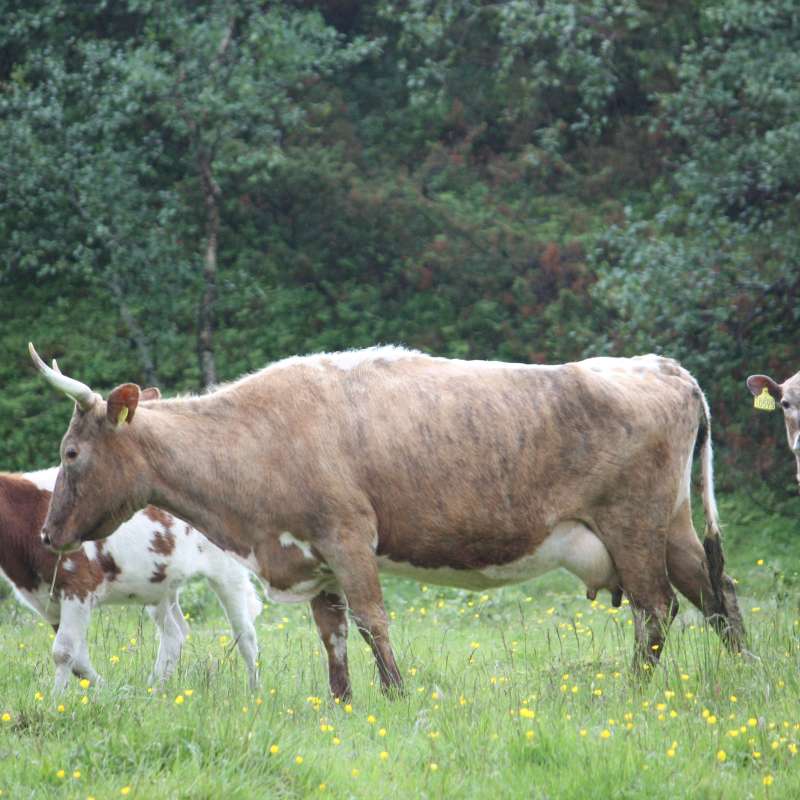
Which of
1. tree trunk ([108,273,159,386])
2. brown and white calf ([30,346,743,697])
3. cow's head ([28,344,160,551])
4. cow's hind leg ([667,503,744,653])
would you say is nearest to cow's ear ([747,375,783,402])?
cow's hind leg ([667,503,744,653])

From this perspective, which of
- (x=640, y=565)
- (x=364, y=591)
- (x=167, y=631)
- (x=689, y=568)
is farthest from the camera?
(x=167, y=631)

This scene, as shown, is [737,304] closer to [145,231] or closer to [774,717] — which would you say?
[145,231]

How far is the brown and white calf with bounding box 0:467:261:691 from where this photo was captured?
9398 millimetres

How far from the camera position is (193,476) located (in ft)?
27.2

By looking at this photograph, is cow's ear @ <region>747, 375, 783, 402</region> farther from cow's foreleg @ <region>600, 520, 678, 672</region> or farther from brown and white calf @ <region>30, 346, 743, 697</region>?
cow's foreleg @ <region>600, 520, 678, 672</region>

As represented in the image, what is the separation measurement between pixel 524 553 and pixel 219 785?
3072 millimetres

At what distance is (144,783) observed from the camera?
5.81 metres

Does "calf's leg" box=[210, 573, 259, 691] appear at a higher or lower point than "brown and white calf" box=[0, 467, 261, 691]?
lower

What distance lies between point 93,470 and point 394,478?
5.61 ft

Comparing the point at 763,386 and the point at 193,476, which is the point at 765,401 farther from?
the point at 193,476

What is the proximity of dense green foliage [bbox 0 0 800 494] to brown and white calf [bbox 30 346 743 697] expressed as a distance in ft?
24.8

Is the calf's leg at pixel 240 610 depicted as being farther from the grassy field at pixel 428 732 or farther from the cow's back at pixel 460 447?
the cow's back at pixel 460 447

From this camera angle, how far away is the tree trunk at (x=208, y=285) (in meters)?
19.8

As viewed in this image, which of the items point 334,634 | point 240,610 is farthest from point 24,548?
point 334,634
